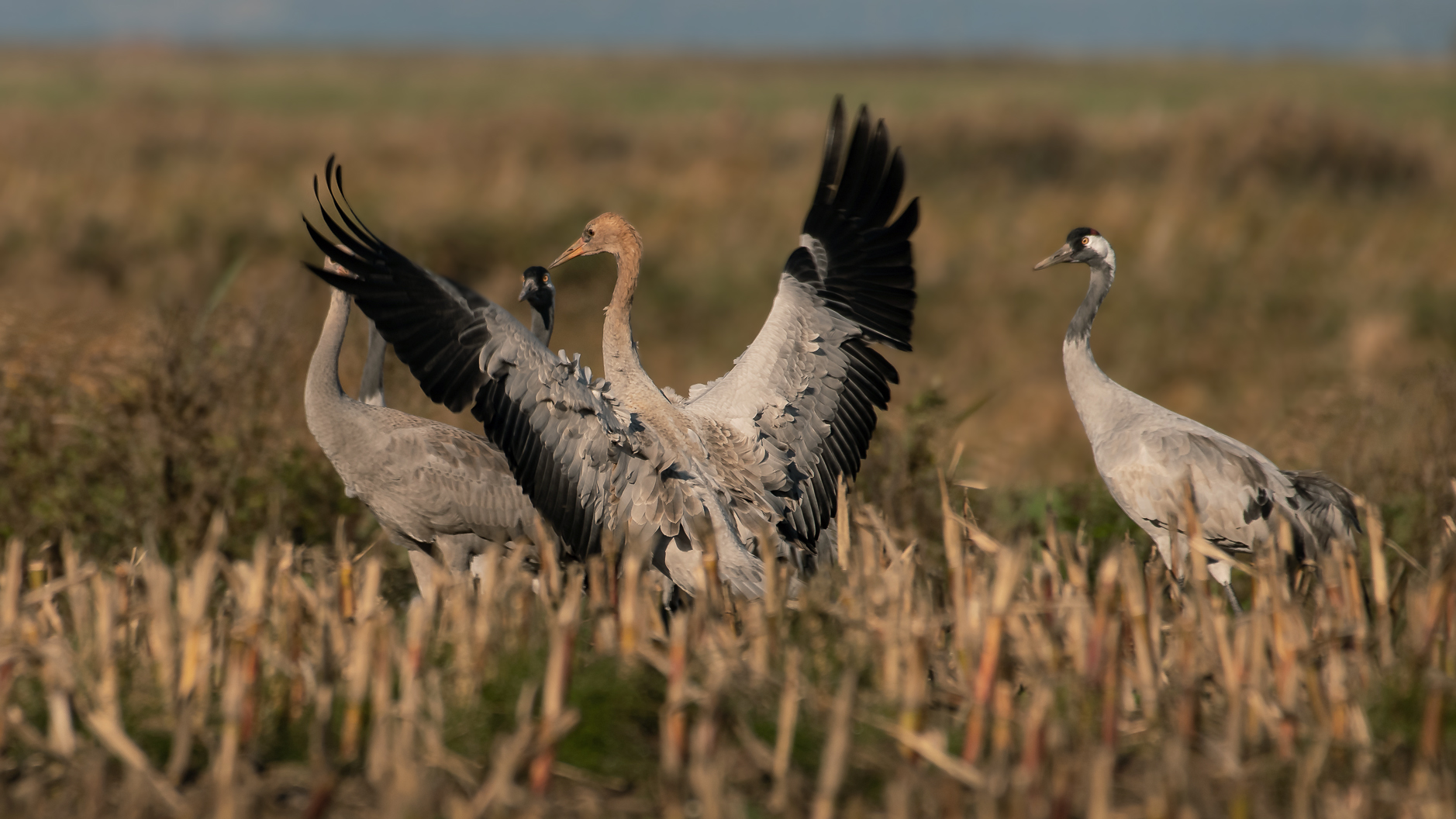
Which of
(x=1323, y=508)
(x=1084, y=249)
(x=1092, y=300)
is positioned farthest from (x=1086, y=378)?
(x=1323, y=508)

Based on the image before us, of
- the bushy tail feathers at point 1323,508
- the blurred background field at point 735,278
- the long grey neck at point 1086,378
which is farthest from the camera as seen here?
the blurred background field at point 735,278

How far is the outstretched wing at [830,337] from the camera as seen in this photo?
5332 millimetres

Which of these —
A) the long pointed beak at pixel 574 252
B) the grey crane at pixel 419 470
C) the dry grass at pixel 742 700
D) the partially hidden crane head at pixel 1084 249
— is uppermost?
the partially hidden crane head at pixel 1084 249

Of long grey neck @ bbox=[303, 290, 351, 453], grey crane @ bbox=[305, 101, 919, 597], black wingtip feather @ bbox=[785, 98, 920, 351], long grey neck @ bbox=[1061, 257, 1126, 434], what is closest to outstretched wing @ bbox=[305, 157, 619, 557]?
grey crane @ bbox=[305, 101, 919, 597]

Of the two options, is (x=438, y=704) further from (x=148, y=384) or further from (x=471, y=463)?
(x=148, y=384)

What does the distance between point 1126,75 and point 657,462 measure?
84.9m

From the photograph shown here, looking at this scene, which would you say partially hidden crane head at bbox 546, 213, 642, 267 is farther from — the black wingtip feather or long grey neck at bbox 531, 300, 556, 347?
the black wingtip feather

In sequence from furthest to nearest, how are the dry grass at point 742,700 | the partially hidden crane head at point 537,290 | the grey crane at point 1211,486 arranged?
the partially hidden crane head at point 537,290 < the grey crane at point 1211,486 < the dry grass at point 742,700

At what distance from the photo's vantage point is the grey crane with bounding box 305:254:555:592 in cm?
527

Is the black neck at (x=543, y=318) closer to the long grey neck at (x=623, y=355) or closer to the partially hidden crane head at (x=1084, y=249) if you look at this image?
the long grey neck at (x=623, y=355)

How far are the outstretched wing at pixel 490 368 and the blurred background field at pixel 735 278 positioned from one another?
5.07 feet

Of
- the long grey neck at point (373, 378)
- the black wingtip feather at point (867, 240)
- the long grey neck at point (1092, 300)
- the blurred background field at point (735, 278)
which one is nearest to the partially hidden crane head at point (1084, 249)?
the long grey neck at point (1092, 300)

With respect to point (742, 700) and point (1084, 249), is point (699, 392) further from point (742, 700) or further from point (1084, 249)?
point (742, 700)

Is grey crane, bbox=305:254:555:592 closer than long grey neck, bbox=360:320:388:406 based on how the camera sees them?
Yes
